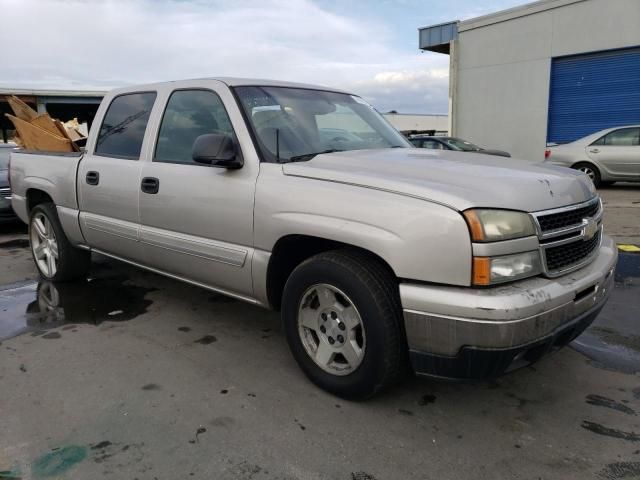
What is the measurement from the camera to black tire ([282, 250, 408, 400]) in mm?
2602

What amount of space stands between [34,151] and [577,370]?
5226mm

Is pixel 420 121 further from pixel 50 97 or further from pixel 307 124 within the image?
pixel 307 124

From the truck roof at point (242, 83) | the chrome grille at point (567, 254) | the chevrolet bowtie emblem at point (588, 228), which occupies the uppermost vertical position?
the truck roof at point (242, 83)

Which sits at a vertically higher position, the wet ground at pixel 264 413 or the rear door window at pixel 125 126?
the rear door window at pixel 125 126

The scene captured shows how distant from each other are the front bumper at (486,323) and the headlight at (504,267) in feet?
0.14

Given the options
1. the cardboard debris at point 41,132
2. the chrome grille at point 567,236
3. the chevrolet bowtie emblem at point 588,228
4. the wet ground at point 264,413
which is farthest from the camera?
the cardboard debris at point 41,132

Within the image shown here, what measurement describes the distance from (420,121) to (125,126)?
5870cm

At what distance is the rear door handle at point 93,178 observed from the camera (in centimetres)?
437

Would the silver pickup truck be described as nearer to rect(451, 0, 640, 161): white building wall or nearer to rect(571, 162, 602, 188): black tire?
rect(571, 162, 602, 188): black tire

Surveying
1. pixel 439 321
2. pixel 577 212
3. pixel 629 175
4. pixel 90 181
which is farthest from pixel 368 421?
pixel 629 175

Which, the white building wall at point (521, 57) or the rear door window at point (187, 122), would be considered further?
the white building wall at point (521, 57)

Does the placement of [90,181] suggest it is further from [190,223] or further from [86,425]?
[86,425]

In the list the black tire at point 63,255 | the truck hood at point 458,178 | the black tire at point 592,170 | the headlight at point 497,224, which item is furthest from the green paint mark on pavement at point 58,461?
the black tire at point 592,170

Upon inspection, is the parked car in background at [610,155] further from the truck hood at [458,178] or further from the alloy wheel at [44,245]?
the alloy wheel at [44,245]
